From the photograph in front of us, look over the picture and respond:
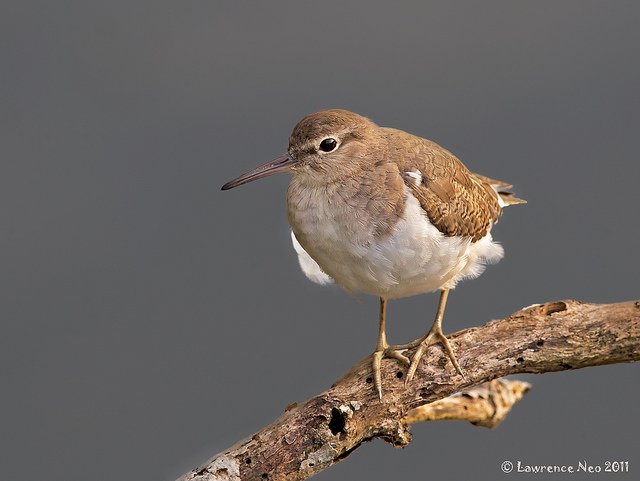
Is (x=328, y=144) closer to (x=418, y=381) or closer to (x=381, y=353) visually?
(x=381, y=353)

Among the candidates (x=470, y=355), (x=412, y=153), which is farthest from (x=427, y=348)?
(x=412, y=153)

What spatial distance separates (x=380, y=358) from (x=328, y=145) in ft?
5.43

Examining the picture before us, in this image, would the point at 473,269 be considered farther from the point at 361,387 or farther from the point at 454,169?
the point at 361,387

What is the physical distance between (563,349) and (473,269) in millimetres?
1092

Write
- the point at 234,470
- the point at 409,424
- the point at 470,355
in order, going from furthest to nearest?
the point at 409,424, the point at 470,355, the point at 234,470

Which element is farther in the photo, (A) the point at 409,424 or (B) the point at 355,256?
(A) the point at 409,424

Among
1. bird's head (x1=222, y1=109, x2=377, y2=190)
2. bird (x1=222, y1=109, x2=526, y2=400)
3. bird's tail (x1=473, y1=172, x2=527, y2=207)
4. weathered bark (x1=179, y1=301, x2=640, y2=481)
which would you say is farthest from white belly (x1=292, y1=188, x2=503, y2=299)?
bird's tail (x1=473, y1=172, x2=527, y2=207)

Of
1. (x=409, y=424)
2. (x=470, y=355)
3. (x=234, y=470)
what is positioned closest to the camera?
(x=234, y=470)

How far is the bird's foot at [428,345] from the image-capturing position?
770 cm

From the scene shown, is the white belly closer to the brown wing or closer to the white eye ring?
the brown wing

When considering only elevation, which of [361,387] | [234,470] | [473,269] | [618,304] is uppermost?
[473,269]

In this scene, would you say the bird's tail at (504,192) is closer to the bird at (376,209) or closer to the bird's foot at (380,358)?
the bird at (376,209)

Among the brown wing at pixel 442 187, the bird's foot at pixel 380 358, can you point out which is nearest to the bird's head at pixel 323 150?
the brown wing at pixel 442 187

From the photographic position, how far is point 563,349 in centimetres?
755
